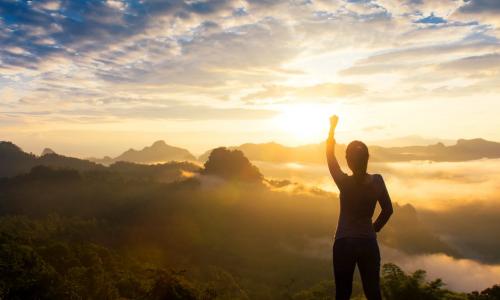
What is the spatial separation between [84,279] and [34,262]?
12717 mm

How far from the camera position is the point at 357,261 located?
621 centimetres

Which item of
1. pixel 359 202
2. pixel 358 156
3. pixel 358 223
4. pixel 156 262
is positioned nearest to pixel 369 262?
pixel 358 223

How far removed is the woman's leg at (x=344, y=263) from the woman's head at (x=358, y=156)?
3.25ft

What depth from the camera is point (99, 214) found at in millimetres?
198750

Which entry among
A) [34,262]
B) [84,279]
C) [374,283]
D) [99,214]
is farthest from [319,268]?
[374,283]

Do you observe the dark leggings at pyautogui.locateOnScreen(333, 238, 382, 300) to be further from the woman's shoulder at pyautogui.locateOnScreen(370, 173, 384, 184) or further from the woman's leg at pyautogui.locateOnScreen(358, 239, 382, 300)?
the woman's shoulder at pyautogui.locateOnScreen(370, 173, 384, 184)

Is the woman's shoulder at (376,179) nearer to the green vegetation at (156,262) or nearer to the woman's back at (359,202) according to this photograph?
the woman's back at (359,202)

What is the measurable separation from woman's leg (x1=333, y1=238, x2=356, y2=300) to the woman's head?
99 centimetres

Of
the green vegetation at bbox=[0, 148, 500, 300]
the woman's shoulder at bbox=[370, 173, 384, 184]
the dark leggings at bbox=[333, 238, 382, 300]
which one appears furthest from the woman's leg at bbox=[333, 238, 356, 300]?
the green vegetation at bbox=[0, 148, 500, 300]

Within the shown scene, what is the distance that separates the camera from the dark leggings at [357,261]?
610 cm

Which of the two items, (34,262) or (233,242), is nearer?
(34,262)

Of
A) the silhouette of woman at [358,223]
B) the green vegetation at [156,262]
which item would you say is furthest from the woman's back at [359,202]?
the green vegetation at [156,262]

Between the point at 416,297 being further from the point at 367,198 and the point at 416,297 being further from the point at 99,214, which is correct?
the point at 99,214

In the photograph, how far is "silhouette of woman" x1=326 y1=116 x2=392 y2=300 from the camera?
609 centimetres
